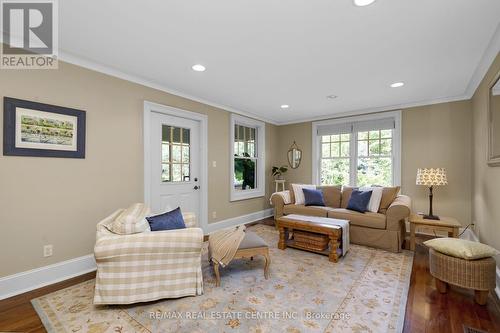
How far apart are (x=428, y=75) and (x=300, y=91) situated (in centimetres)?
166

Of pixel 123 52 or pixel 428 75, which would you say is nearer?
pixel 123 52

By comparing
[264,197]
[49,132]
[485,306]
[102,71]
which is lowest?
[485,306]

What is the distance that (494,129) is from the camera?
Answer: 2492 mm

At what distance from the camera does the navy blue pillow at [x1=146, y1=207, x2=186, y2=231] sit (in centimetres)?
225

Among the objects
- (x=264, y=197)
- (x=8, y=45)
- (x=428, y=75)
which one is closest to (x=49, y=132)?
(x=8, y=45)

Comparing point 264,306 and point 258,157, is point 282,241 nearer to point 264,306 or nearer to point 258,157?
point 264,306

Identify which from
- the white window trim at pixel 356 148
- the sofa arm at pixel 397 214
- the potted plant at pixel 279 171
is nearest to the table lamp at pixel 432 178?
the sofa arm at pixel 397 214

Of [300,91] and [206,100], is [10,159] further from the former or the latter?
[300,91]

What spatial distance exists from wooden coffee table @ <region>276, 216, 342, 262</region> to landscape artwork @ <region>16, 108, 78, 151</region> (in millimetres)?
2830

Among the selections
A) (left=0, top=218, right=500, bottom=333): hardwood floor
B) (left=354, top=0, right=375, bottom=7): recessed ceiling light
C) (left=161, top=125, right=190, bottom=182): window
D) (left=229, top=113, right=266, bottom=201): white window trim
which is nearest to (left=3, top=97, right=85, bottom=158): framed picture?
(left=161, top=125, right=190, bottom=182): window

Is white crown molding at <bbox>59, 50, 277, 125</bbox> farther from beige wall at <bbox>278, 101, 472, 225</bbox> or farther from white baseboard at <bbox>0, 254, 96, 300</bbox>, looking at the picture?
beige wall at <bbox>278, 101, 472, 225</bbox>

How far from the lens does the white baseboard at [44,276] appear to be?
A: 7.21 feet

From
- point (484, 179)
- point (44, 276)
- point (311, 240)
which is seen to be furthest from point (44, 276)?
point (484, 179)

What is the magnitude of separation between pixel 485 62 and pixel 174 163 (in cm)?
416
